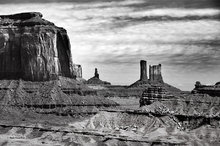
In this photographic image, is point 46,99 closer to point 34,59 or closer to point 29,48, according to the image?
point 34,59

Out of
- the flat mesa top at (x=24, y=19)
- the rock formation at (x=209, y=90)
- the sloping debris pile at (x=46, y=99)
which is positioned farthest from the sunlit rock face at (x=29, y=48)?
the rock formation at (x=209, y=90)

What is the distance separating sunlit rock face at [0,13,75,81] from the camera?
600 ft

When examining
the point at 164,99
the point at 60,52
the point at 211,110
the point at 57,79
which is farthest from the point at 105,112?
the point at 60,52

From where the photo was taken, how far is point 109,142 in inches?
4316

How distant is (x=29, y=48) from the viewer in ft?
600

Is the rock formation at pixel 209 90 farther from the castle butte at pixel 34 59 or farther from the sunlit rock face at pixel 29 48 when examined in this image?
the sunlit rock face at pixel 29 48

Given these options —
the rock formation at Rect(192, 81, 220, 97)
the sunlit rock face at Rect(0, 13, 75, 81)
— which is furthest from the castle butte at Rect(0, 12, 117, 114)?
the rock formation at Rect(192, 81, 220, 97)

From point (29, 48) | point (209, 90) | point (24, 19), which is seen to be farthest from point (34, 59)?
point (209, 90)

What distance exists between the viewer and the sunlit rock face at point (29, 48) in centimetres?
18275

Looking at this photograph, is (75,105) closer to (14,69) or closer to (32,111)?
(32,111)

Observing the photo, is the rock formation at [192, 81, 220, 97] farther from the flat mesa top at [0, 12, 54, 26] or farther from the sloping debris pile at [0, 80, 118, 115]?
the flat mesa top at [0, 12, 54, 26]

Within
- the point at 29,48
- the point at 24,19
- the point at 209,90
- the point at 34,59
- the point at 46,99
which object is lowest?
the point at 46,99

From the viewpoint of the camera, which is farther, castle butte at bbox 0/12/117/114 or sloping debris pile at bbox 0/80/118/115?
castle butte at bbox 0/12/117/114

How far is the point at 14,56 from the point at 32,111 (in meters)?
36.0
